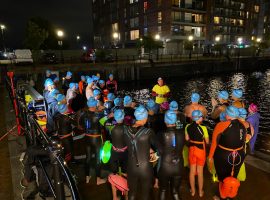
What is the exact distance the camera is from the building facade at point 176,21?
5622cm

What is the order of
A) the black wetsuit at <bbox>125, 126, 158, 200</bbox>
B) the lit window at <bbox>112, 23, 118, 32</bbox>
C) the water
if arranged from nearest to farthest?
the black wetsuit at <bbox>125, 126, 158, 200</bbox> → the water → the lit window at <bbox>112, 23, 118, 32</bbox>

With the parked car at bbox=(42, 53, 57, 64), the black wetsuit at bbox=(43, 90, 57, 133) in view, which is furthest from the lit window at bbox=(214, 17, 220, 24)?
the black wetsuit at bbox=(43, 90, 57, 133)

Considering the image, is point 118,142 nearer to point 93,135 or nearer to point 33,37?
point 93,135

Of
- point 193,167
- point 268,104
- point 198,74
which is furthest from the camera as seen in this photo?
point 198,74

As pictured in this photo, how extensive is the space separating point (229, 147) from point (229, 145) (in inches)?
1.8

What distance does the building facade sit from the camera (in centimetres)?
5622

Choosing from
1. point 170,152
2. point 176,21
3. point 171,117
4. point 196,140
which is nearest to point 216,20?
point 176,21

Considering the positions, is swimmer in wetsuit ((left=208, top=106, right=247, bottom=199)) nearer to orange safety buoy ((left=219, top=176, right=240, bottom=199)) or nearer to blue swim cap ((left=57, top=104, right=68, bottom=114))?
orange safety buoy ((left=219, top=176, right=240, bottom=199))

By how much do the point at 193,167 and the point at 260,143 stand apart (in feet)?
33.1

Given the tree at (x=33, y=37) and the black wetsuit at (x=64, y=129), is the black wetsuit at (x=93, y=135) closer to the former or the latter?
the black wetsuit at (x=64, y=129)

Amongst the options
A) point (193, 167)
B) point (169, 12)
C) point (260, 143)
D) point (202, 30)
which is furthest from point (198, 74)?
point (193, 167)

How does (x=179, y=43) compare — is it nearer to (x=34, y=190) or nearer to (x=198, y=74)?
(x=198, y=74)

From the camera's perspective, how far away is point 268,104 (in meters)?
22.4

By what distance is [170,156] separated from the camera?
4.40m
